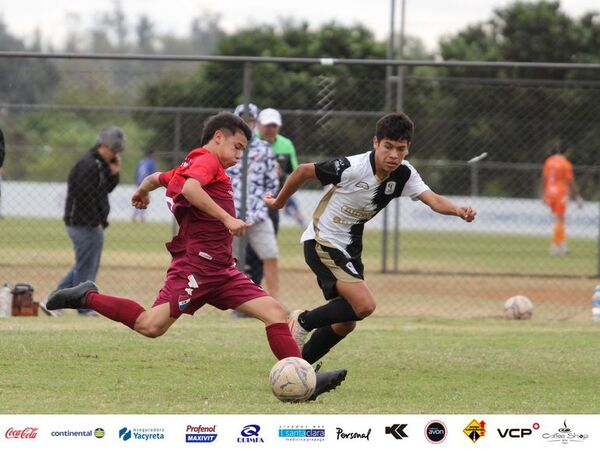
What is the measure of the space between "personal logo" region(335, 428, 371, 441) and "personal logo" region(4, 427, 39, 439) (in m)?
1.38

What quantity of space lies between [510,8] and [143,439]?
3384 cm

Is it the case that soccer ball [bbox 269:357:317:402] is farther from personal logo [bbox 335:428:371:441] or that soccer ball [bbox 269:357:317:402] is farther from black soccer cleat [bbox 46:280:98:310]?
black soccer cleat [bbox 46:280:98:310]

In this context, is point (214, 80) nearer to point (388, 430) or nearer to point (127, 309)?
point (127, 309)

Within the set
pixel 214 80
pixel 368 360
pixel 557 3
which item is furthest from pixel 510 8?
pixel 368 360

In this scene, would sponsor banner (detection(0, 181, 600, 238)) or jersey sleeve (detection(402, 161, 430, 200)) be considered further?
sponsor banner (detection(0, 181, 600, 238))

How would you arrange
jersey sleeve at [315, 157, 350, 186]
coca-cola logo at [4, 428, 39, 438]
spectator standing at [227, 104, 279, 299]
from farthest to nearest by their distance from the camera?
spectator standing at [227, 104, 279, 299]
jersey sleeve at [315, 157, 350, 186]
coca-cola logo at [4, 428, 39, 438]

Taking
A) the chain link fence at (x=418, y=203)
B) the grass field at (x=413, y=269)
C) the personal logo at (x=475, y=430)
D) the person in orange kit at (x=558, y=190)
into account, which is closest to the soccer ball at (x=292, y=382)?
the personal logo at (x=475, y=430)

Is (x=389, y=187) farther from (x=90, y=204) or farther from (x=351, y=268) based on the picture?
(x=90, y=204)

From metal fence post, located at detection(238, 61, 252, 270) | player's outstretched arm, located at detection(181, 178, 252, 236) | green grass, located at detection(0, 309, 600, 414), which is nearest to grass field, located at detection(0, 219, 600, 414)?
green grass, located at detection(0, 309, 600, 414)

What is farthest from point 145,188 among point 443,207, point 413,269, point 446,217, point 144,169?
point 144,169

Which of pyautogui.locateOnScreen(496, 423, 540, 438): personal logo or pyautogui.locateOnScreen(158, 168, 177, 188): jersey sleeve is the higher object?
pyautogui.locateOnScreen(158, 168, 177, 188): jersey sleeve

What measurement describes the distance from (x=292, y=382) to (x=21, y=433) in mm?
1862

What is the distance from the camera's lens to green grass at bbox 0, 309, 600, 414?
707cm

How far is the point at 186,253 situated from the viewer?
293 inches
